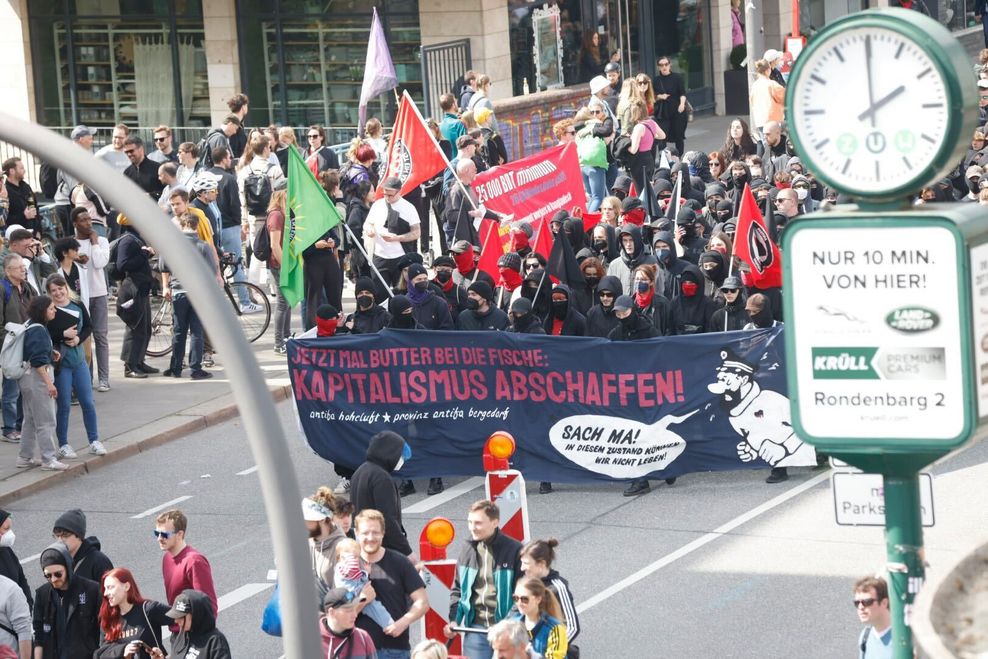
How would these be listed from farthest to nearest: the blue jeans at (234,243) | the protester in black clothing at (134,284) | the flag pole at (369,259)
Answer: the blue jeans at (234,243) → the protester in black clothing at (134,284) → the flag pole at (369,259)

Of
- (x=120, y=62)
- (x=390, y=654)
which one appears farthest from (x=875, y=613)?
(x=120, y=62)

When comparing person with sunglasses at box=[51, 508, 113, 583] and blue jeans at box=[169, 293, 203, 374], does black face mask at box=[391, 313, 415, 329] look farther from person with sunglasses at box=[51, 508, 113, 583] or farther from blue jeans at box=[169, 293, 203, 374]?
person with sunglasses at box=[51, 508, 113, 583]

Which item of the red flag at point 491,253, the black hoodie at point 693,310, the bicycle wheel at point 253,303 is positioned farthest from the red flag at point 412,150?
the black hoodie at point 693,310

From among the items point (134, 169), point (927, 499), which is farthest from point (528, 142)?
point (927, 499)

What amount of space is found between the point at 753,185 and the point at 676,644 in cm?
996

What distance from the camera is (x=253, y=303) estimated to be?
20547mm

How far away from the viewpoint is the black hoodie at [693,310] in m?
16.0

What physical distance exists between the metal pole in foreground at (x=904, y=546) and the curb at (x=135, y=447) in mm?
9682

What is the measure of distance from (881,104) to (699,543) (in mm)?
7384

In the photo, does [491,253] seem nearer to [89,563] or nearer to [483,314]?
[483,314]

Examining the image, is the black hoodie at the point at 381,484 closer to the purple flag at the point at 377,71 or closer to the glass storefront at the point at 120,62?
the purple flag at the point at 377,71

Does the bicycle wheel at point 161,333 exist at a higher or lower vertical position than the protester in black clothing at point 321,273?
lower

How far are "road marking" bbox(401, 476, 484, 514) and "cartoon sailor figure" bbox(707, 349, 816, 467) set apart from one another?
2177 millimetres

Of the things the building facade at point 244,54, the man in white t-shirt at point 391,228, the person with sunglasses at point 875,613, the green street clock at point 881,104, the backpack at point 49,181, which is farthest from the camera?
the building facade at point 244,54
